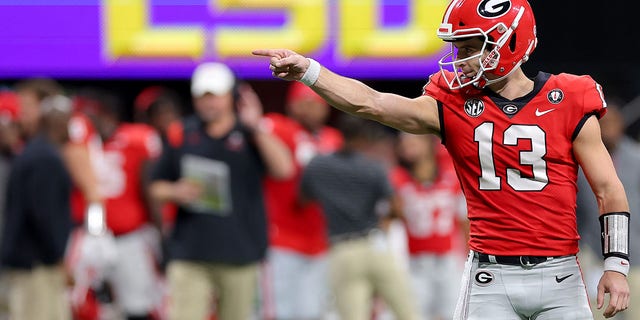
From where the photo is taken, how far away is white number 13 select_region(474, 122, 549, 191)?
447 centimetres

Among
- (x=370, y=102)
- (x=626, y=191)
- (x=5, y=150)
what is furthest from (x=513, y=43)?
(x=5, y=150)

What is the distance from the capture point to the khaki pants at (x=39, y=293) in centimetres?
823

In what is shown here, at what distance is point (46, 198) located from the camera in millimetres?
8203

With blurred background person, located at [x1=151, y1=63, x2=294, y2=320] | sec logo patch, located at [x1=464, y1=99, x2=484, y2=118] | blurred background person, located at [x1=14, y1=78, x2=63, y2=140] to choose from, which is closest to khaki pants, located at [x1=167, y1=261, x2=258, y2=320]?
blurred background person, located at [x1=151, y1=63, x2=294, y2=320]

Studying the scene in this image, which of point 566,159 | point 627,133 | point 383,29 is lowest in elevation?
point 627,133

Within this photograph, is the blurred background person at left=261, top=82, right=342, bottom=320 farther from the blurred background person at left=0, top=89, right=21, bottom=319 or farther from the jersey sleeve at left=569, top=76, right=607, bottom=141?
the jersey sleeve at left=569, top=76, right=607, bottom=141

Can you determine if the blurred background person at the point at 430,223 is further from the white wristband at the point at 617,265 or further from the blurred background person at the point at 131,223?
the white wristband at the point at 617,265

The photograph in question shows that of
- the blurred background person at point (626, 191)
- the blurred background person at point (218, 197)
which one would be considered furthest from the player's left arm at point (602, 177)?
the blurred background person at point (218, 197)

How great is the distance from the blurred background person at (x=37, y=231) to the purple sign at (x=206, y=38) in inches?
158

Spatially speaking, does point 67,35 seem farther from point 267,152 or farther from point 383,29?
point 267,152

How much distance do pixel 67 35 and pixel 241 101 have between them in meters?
4.54

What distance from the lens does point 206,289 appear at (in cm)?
785

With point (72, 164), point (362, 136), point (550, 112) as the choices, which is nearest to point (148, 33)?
point (72, 164)

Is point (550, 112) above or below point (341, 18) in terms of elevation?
above
